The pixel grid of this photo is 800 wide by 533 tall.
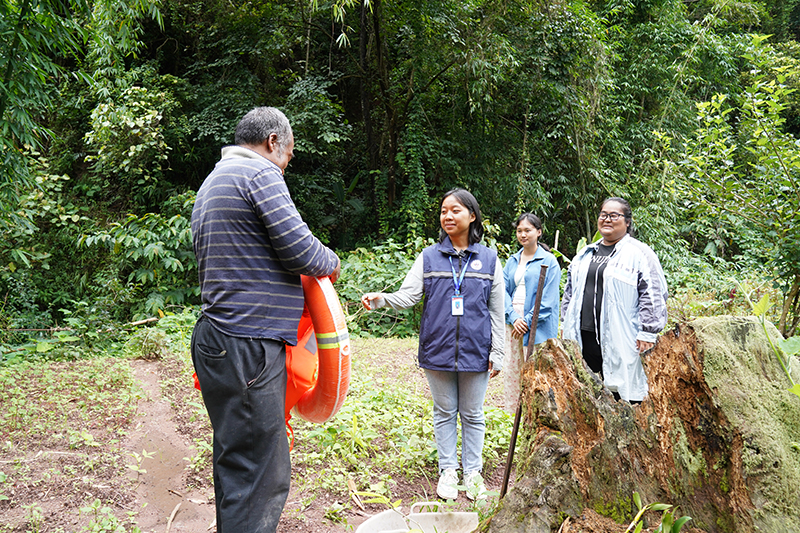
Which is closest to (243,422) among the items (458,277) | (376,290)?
(458,277)

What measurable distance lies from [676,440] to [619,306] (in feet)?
5.73

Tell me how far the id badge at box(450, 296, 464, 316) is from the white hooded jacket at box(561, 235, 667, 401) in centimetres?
74

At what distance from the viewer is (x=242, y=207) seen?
2.05m

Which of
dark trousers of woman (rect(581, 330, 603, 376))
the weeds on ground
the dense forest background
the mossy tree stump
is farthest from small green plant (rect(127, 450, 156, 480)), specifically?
the dense forest background

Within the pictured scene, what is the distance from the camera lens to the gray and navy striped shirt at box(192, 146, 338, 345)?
80.3 inches

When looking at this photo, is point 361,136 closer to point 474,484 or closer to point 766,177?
point 766,177

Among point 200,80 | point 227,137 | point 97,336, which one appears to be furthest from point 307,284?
point 200,80

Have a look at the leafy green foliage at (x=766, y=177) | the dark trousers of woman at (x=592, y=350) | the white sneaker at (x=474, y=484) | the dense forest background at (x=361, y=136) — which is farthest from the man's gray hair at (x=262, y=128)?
the dense forest background at (x=361, y=136)

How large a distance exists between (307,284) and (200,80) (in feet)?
31.5

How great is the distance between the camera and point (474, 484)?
9.23 feet

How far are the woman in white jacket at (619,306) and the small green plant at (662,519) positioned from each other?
1.72 m

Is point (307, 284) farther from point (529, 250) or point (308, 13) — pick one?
point (308, 13)

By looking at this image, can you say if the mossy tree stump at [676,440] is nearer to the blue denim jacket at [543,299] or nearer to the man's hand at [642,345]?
the man's hand at [642,345]

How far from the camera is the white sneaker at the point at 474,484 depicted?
2705 millimetres
